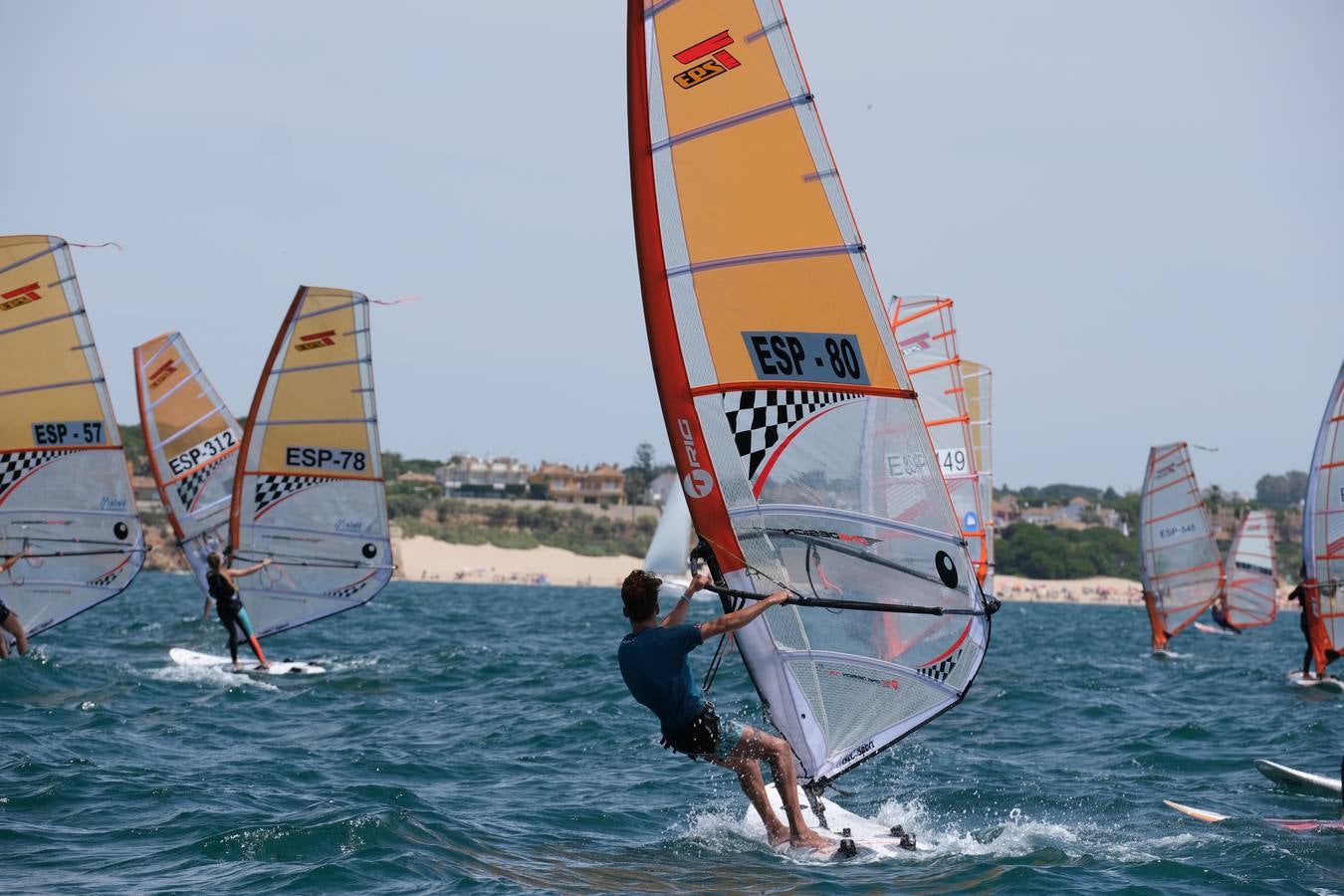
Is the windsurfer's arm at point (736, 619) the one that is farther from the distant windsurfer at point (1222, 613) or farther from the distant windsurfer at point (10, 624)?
the distant windsurfer at point (1222, 613)

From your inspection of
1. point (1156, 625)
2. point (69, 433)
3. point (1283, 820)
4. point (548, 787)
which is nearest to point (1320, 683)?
point (1156, 625)

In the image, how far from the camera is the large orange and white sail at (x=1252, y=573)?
3341 centimetres

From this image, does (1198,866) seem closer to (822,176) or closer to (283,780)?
(822,176)

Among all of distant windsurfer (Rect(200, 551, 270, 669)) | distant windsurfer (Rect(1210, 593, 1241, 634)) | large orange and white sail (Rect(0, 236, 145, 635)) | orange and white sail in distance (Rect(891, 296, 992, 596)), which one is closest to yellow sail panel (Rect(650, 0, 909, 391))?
large orange and white sail (Rect(0, 236, 145, 635))

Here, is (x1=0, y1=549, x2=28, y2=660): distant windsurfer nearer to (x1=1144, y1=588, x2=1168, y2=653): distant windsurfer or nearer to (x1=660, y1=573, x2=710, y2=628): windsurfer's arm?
(x1=660, y1=573, x2=710, y2=628): windsurfer's arm

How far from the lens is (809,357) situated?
7.32 m

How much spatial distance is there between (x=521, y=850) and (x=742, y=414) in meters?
2.54

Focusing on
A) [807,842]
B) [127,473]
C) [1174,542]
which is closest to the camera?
[807,842]

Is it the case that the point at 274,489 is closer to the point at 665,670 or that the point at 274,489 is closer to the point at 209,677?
the point at 209,677

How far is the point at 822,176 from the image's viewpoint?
7.21 metres

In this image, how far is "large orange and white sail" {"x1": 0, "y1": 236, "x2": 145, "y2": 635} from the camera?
1491cm

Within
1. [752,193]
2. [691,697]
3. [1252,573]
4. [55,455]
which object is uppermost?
[752,193]

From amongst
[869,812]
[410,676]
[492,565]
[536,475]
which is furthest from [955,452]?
[536,475]

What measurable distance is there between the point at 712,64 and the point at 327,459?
10.8 meters
